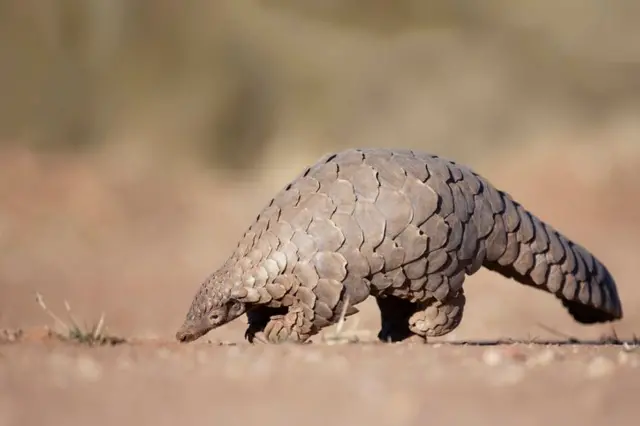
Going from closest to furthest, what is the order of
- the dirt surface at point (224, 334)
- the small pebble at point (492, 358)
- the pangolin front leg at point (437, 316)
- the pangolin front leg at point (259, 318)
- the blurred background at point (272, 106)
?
the dirt surface at point (224, 334) < the small pebble at point (492, 358) < the pangolin front leg at point (437, 316) < the pangolin front leg at point (259, 318) < the blurred background at point (272, 106)

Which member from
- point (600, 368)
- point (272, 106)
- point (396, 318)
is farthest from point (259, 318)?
point (272, 106)

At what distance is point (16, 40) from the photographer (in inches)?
496

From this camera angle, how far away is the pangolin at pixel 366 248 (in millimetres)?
3707

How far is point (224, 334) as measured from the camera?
8.28 meters

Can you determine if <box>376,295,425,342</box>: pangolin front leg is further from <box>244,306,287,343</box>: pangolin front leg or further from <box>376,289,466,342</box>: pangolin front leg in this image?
<box>244,306,287,343</box>: pangolin front leg

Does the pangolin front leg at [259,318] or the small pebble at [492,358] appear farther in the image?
the pangolin front leg at [259,318]

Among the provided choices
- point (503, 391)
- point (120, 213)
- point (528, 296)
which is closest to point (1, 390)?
point (503, 391)

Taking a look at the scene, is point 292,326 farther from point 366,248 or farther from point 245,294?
point 366,248

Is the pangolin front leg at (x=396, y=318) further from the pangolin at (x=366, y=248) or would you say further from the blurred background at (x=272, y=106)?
the blurred background at (x=272, y=106)

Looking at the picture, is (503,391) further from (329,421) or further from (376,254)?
(376,254)

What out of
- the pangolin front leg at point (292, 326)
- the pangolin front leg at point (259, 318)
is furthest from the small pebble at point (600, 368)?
the pangolin front leg at point (259, 318)

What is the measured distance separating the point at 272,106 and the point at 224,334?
5064 millimetres

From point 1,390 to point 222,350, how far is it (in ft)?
3.29

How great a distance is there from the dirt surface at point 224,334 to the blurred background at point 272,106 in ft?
0.15
